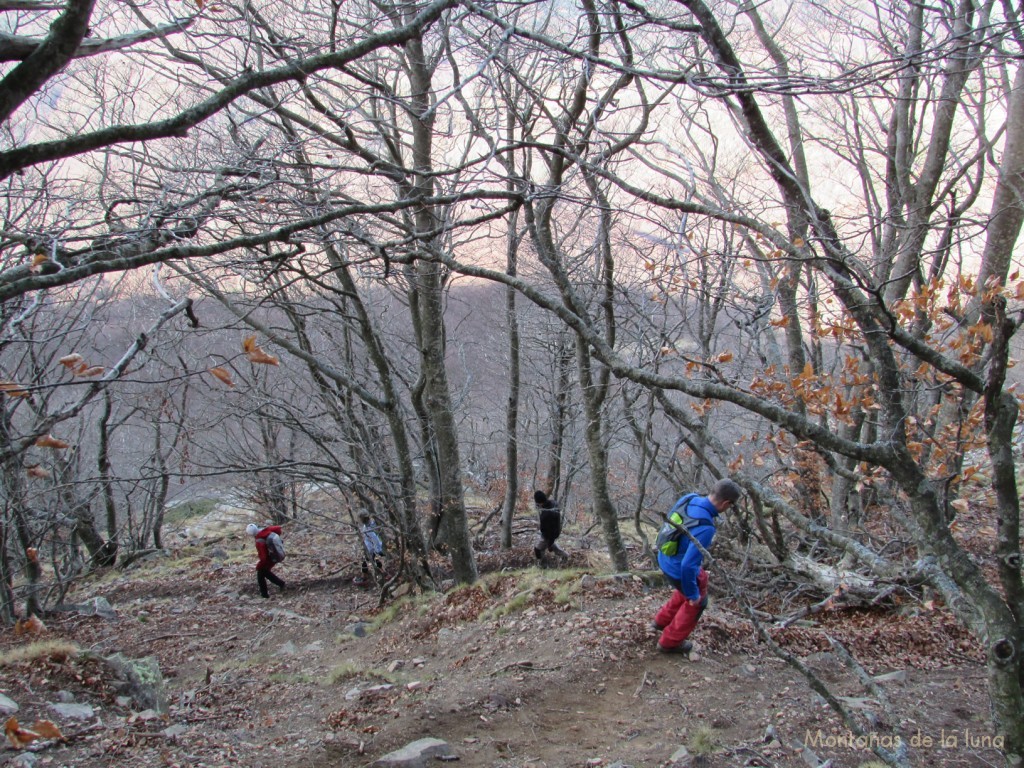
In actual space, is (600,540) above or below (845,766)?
below

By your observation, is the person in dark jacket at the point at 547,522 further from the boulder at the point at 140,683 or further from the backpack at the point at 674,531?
the boulder at the point at 140,683

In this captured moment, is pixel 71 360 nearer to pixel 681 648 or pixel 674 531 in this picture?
pixel 674 531

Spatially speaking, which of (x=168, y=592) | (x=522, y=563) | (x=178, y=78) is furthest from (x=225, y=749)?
(x=168, y=592)

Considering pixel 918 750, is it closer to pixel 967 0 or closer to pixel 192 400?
pixel 967 0

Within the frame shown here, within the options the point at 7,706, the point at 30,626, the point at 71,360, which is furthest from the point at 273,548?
the point at 71,360

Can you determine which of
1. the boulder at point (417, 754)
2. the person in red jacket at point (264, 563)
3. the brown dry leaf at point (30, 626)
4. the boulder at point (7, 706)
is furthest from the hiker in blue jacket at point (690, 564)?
the person in red jacket at point (264, 563)

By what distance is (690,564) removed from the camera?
4965mm

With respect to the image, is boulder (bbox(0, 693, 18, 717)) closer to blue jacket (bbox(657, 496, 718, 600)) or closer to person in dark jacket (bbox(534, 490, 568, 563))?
blue jacket (bbox(657, 496, 718, 600))

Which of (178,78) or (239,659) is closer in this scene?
(178,78)

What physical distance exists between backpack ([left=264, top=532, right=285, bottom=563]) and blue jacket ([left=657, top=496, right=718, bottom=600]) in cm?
700

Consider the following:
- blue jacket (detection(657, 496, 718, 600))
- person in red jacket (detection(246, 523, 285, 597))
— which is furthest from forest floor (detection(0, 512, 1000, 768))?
person in red jacket (detection(246, 523, 285, 597))

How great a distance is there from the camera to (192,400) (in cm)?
1614

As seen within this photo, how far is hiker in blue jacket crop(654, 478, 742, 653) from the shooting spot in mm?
4969

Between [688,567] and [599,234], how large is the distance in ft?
12.8
